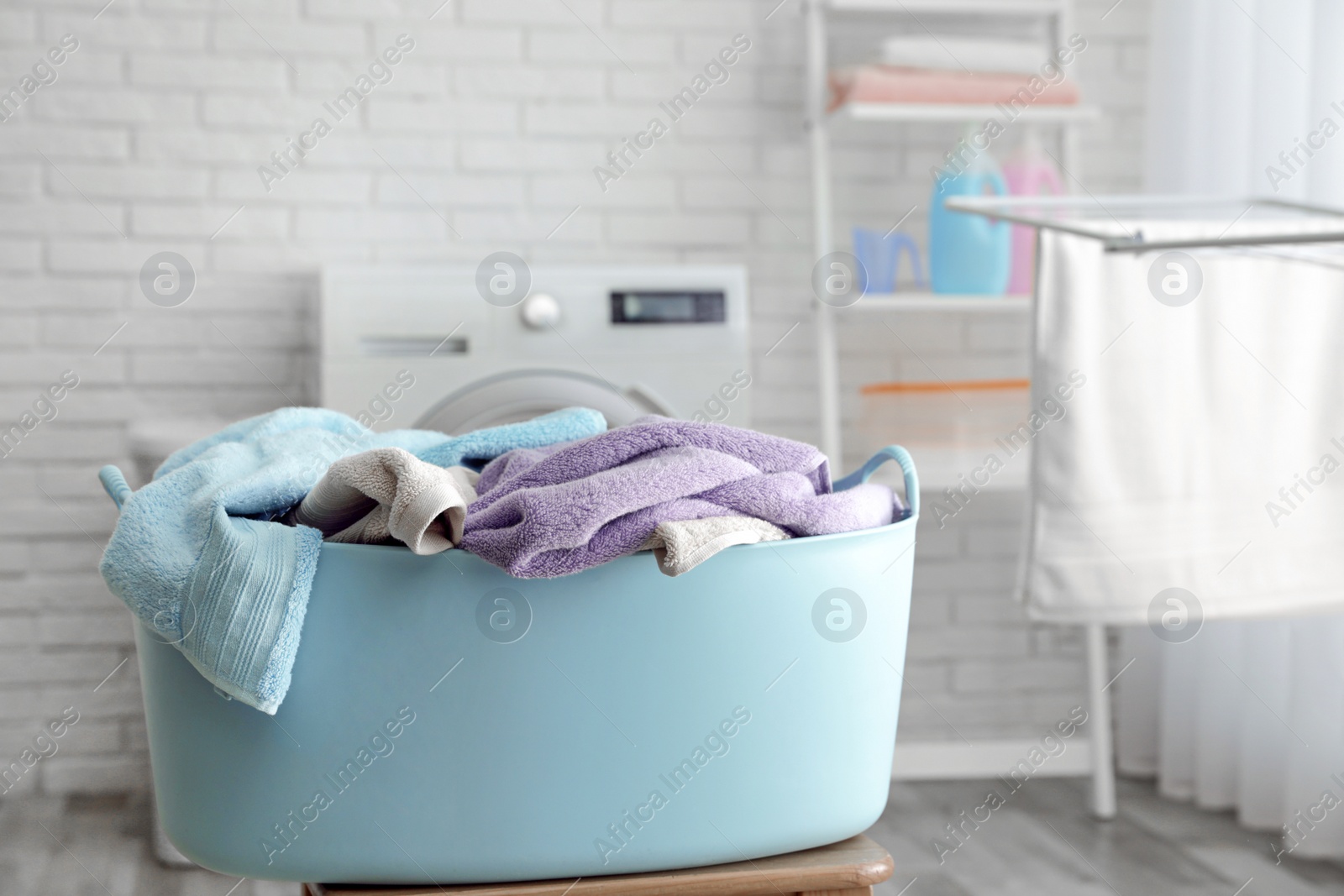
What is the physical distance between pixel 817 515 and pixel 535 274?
1.30 m

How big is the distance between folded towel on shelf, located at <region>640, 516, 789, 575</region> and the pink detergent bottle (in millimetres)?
1537

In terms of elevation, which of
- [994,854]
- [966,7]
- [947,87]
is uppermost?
[966,7]

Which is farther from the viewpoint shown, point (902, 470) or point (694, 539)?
point (902, 470)

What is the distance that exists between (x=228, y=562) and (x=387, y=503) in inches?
3.1

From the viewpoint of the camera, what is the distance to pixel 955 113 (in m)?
1.92

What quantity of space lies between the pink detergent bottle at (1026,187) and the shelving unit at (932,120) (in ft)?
0.17

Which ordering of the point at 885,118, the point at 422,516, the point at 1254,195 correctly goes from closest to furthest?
1. the point at 422,516
2. the point at 1254,195
3. the point at 885,118

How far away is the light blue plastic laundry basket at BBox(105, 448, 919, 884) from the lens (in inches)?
19.8

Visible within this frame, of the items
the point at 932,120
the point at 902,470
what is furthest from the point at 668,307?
the point at 902,470

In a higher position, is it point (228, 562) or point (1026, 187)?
point (1026, 187)

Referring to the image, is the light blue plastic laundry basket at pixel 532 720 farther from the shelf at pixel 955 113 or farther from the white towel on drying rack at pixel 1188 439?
the shelf at pixel 955 113

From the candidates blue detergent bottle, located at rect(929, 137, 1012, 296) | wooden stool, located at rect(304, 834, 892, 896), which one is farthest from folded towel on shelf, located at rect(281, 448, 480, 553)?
blue detergent bottle, located at rect(929, 137, 1012, 296)

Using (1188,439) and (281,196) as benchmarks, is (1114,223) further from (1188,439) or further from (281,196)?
(281,196)

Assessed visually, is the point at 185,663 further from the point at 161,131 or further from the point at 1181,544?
the point at 161,131
